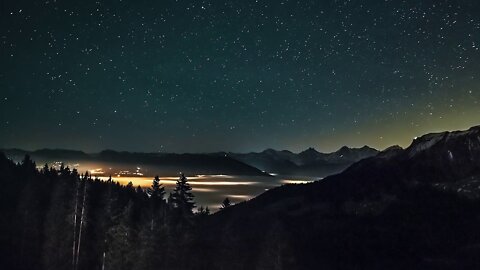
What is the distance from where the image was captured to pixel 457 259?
491ft

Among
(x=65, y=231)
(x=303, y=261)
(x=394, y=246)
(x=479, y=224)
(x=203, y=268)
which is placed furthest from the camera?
→ (x=479, y=224)

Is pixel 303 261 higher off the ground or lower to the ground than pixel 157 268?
lower

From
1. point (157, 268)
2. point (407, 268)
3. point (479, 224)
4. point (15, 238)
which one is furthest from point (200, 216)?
point (479, 224)

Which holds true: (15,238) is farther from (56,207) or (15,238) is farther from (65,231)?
(65,231)

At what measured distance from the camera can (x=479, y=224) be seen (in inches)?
7451

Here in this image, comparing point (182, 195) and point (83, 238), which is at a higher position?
point (182, 195)

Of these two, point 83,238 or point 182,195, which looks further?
point 182,195

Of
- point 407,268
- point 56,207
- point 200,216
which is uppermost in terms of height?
point 56,207

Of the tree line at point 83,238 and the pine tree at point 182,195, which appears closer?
the tree line at point 83,238

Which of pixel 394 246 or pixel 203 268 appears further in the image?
pixel 394 246

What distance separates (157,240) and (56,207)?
57.3 ft

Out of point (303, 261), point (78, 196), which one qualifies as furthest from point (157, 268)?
point (303, 261)

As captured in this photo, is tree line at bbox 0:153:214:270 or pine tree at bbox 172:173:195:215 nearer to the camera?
tree line at bbox 0:153:214:270

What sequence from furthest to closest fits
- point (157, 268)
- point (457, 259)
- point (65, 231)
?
point (457, 259) → point (65, 231) → point (157, 268)
